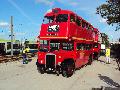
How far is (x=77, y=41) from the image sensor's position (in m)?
20.3

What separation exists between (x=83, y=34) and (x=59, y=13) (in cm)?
441

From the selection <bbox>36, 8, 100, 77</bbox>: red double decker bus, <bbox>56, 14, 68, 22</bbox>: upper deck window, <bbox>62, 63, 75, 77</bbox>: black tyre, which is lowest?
<bbox>62, 63, 75, 77</bbox>: black tyre

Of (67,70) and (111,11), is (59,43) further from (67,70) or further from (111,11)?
(111,11)

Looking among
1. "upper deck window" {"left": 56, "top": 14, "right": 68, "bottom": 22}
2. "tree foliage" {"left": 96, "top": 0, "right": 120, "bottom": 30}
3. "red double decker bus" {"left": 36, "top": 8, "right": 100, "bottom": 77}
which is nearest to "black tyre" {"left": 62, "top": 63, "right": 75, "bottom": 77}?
"red double decker bus" {"left": 36, "top": 8, "right": 100, "bottom": 77}

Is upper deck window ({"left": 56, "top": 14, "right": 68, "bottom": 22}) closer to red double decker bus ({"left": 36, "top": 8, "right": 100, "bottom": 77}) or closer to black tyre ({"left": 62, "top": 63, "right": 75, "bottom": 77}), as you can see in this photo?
red double decker bus ({"left": 36, "top": 8, "right": 100, "bottom": 77})

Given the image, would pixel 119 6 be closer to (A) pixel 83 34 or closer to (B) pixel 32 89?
(A) pixel 83 34

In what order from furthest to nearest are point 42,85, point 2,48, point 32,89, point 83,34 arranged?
point 2,48 → point 83,34 → point 42,85 → point 32,89

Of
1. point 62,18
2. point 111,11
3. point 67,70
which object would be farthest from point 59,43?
point 111,11

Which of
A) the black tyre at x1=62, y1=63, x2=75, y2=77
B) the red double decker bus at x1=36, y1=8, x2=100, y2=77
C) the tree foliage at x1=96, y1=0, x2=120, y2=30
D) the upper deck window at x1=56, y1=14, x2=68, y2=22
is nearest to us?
the black tyre at x1=62, y1=63, x2=75, y2=77

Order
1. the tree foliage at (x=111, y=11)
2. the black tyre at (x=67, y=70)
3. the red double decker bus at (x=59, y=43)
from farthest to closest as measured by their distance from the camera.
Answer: the tree foliage at (x=111, y=11) < the red double decker bus at (x=59, y=43) < the black tyre at (x=67, y=70)

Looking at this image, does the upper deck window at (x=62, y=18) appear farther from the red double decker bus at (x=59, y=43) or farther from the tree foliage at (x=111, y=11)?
the tree foliage at (x=111, y=11)

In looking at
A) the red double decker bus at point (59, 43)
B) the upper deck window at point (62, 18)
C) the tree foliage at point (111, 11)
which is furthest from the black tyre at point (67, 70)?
the tree foliage at point (111, 11)

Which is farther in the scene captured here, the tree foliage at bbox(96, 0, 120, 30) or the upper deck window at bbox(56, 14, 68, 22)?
the tree foliage at bbox(96, 0, 120, 30)

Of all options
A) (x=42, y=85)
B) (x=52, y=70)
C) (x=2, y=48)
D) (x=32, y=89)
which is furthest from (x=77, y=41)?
(x=2, y=48)
